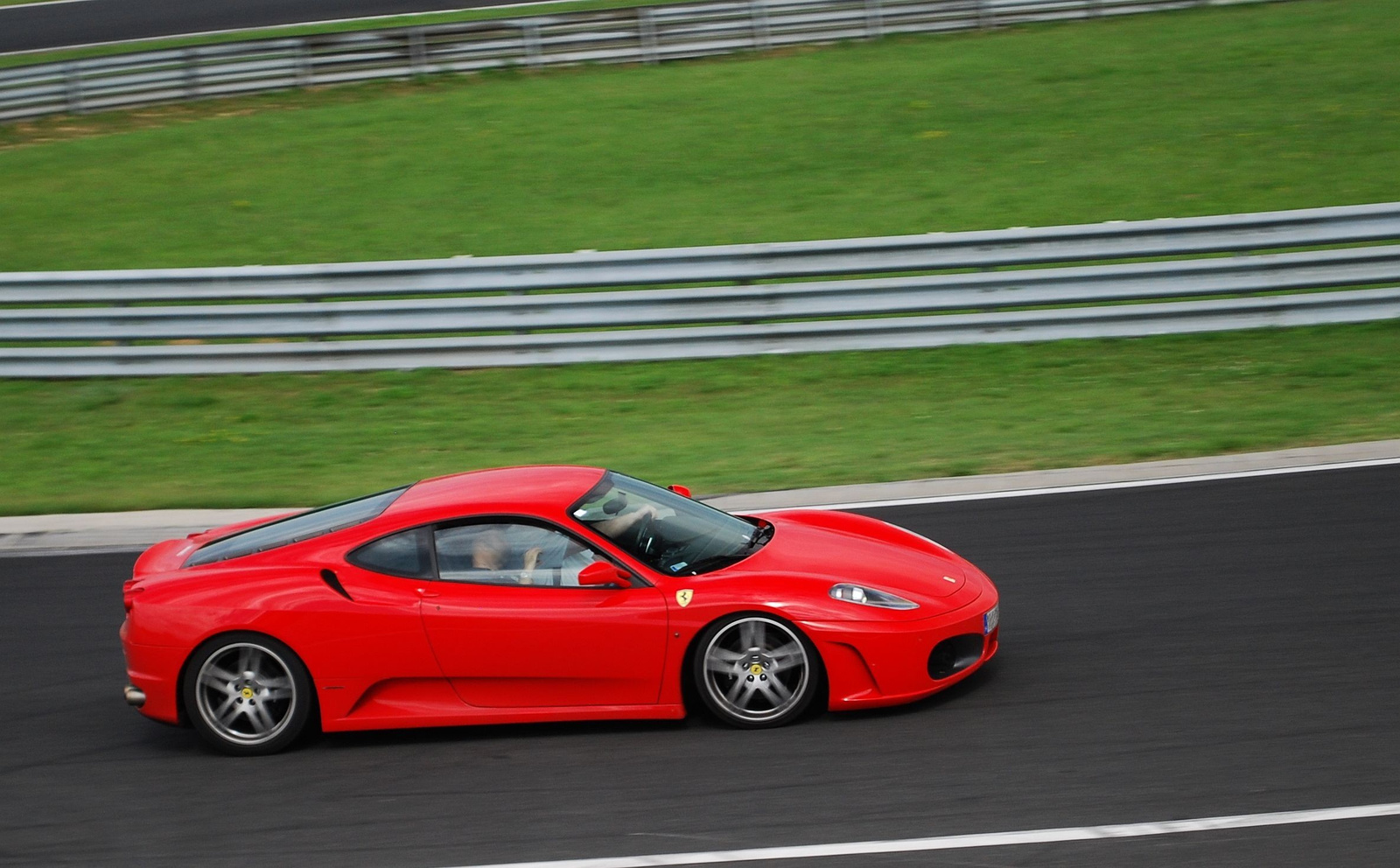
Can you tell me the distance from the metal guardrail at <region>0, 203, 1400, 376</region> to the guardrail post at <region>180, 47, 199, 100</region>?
11.3 metres

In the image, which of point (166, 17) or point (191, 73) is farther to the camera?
point (166, 17)

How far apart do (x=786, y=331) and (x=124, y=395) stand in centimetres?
630

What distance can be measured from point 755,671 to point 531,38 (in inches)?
769

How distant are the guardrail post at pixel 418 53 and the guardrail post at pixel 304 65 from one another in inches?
67.7

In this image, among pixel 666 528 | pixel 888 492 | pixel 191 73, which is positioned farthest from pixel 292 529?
pixel 191 73

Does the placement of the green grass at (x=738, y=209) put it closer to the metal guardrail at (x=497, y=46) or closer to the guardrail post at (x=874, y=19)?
the metal guardrail at (x=497, y=46)

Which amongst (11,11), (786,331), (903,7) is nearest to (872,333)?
(786,331)

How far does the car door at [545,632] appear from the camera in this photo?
6.39 meters

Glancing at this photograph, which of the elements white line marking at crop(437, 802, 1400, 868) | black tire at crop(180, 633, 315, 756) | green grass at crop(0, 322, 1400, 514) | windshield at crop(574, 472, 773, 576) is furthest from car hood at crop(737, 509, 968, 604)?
green grass at crop(0, 322, 1400, 514)

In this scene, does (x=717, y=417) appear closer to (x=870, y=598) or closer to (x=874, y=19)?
(x=870, y=598)

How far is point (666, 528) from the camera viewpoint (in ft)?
22.5

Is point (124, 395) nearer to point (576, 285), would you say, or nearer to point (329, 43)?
point (576, 285)

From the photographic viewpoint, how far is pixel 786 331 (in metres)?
13.5

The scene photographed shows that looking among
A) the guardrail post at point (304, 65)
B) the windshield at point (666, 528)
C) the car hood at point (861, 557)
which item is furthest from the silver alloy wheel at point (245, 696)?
the guardrail post at point (304, 65)
